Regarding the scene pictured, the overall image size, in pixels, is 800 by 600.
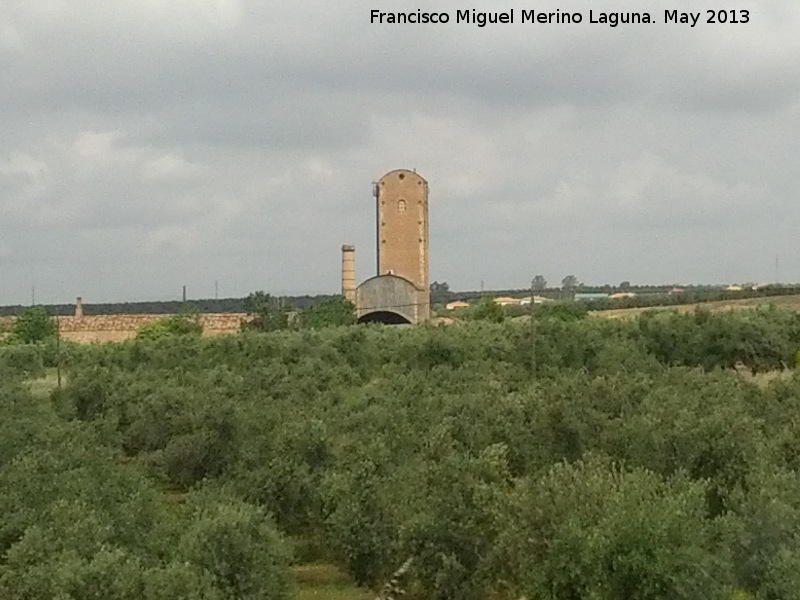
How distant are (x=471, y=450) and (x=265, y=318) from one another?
57642 mm

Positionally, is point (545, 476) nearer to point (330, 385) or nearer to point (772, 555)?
point (772, 555)

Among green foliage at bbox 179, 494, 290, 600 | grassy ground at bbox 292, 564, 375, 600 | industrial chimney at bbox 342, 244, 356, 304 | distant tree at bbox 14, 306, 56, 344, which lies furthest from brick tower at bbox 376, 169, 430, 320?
green foliage at bbox 179, 494, 290, 600

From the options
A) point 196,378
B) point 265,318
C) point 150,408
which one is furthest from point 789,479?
point 265,318

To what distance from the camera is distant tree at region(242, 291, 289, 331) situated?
Result: 8338cm

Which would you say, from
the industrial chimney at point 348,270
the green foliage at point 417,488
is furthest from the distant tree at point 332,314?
the green foliage at point 417,488

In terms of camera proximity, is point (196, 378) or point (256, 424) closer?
point (256, 424)

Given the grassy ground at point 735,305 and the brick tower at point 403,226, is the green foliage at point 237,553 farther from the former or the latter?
the grassy ground at point 735,305

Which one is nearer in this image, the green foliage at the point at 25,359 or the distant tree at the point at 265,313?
the green foliage at the point at 25,359

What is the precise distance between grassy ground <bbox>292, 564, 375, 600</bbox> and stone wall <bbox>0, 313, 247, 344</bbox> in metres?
58.7

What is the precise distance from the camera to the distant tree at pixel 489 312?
272 feet

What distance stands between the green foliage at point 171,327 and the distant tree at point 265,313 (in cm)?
399

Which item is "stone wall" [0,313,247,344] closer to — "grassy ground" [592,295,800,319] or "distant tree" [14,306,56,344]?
"distant tree" [14,306,56,344]

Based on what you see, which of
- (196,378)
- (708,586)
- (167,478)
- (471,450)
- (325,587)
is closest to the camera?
(708,586)

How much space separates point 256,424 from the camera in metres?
33.0
